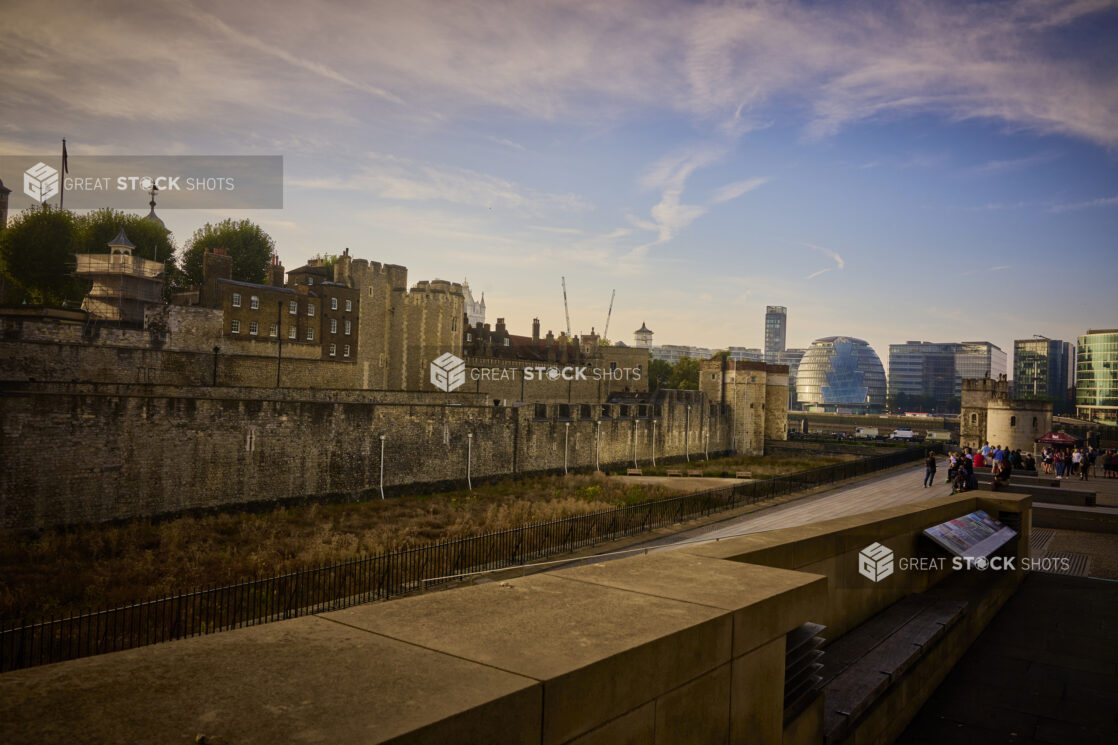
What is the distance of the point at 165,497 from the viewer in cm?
2447

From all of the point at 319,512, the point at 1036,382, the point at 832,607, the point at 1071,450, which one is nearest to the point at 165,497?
the point at 319,512

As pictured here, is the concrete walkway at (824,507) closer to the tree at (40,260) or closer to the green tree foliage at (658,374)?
the tree at (40,260)

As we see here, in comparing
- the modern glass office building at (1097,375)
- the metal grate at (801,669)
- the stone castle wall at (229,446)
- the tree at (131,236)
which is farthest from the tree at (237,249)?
the modern glass office building at (1097,375)

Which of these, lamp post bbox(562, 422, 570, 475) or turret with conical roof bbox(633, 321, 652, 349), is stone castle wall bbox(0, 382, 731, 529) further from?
turret with conical roof bbox(633, 321, 652, 349)

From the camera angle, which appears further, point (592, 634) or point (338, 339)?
point (338, 339)

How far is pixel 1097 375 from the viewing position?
439ft

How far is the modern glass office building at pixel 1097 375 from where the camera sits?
130m

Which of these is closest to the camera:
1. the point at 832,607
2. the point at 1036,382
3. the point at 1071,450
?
the point at 832,607

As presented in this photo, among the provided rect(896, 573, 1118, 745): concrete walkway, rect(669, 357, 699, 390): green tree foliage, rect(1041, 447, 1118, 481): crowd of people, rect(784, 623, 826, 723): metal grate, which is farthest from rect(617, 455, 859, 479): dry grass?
rect(784, 623, 826, 723): metal grate

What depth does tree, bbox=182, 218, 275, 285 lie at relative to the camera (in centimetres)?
6022

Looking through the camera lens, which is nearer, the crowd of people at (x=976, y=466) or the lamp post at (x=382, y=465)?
the crowd of people at (x=976, y=466)

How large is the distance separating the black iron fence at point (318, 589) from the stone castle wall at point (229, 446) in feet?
30.5

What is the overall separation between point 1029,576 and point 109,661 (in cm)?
1215

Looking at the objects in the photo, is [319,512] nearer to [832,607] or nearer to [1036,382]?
[832,607]
